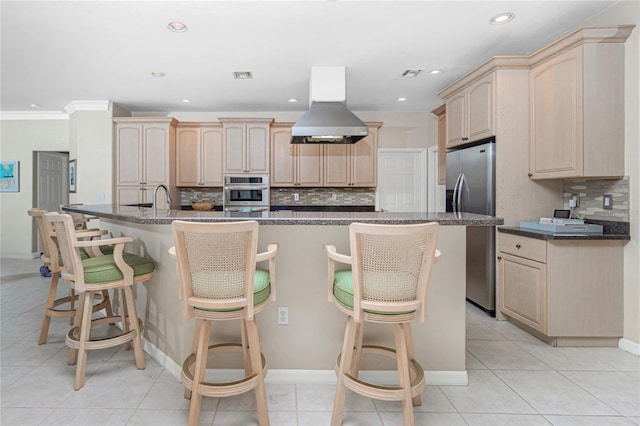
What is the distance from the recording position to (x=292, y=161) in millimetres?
5141

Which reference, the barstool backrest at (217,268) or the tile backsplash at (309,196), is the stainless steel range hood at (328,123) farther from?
the barstool backrest at (217,268)

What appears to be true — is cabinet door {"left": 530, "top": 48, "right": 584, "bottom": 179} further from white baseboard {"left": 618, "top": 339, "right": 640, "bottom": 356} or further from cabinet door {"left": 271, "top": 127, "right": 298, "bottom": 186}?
cabinet door {"left": 271, "top": 127, "right": 298, "bottom": 186}

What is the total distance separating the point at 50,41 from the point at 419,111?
4.79m

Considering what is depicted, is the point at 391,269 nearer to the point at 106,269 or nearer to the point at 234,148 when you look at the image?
the point at 106,269

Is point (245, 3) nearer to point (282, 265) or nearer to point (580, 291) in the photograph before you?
point (282, 265)

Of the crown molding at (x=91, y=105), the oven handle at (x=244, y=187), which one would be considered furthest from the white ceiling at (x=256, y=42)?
the oven handle at (x=244, y=187)

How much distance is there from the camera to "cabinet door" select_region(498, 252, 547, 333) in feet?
8.45

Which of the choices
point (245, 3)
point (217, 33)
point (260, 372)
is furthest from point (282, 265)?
point (217, 33)

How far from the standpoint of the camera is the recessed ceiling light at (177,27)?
2662 mm

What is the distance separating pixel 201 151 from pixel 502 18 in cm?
426

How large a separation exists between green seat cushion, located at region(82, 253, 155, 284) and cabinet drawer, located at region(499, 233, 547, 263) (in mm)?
2889

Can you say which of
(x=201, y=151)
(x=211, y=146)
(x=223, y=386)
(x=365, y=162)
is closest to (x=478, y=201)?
(x=365, y=162)

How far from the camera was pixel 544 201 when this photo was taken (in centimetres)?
301

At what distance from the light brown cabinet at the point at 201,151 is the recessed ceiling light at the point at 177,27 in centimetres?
245
